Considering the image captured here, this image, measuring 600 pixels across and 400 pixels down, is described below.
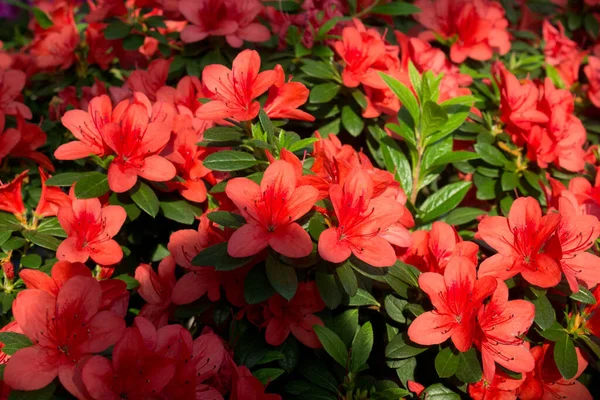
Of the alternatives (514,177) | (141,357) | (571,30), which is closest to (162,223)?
(141,357)

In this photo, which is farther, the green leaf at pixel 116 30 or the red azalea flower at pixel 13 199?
the green leaf at pixel 116 30

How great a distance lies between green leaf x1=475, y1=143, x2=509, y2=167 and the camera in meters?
1.58

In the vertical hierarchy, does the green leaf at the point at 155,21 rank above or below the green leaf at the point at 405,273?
above

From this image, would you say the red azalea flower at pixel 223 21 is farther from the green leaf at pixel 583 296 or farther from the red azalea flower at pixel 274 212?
the green leaf at pixel 583 296

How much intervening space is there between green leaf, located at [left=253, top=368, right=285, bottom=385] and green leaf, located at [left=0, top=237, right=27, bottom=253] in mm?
600

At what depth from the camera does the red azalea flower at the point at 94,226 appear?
1256 millimetres

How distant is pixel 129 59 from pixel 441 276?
4.18 ft

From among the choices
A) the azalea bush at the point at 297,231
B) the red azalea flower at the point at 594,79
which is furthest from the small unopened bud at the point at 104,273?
the red azalea flower at the point at 594,79

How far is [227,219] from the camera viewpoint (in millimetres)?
1142

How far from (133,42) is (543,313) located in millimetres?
1337

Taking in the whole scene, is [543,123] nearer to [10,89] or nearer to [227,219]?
[227,219]

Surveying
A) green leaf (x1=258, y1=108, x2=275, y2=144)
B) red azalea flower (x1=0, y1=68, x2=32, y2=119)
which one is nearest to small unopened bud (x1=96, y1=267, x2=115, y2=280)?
green leaf (x1=258, y1=108, x2=275, y2=144)

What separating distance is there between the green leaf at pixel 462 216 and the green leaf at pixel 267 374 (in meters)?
0.62

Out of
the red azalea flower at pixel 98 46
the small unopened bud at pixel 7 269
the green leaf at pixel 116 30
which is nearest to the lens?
the small unopened bud at pixel 7 269
